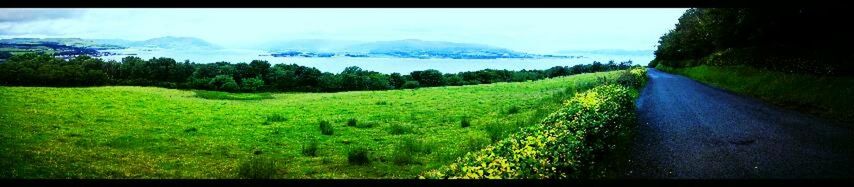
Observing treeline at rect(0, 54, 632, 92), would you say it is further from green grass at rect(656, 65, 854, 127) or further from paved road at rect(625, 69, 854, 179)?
green grass at rect(656, 65, 854, 127)

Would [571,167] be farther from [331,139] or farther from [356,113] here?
[356,113]

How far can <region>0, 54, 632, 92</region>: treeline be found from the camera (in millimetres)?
51031

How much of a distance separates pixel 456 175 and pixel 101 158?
36.9ft

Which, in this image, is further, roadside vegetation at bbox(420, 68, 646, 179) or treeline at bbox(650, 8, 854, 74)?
treeline at bbox(650, 8, 854, 74)

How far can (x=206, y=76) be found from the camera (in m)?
82.2

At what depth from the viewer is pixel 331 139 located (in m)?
19.8

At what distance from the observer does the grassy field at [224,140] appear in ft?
43.7

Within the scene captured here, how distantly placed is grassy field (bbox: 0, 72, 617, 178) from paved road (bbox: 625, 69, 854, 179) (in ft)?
Result: 15.6

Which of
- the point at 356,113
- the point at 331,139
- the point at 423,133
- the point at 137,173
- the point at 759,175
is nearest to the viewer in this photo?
the point at 759,175

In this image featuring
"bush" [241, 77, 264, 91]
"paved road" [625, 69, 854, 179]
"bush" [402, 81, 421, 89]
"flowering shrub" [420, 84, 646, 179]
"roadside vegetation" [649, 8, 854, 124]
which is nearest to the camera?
"flowering shrub" [420, 84, 646, 179]

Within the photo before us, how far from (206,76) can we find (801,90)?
77.4m

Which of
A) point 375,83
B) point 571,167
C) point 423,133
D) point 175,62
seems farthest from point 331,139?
point 175,62

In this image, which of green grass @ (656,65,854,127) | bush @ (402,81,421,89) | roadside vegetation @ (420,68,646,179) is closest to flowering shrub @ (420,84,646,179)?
roadside vegetation @ (420,68,646,179)

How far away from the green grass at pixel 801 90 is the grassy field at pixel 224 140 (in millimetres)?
10663
